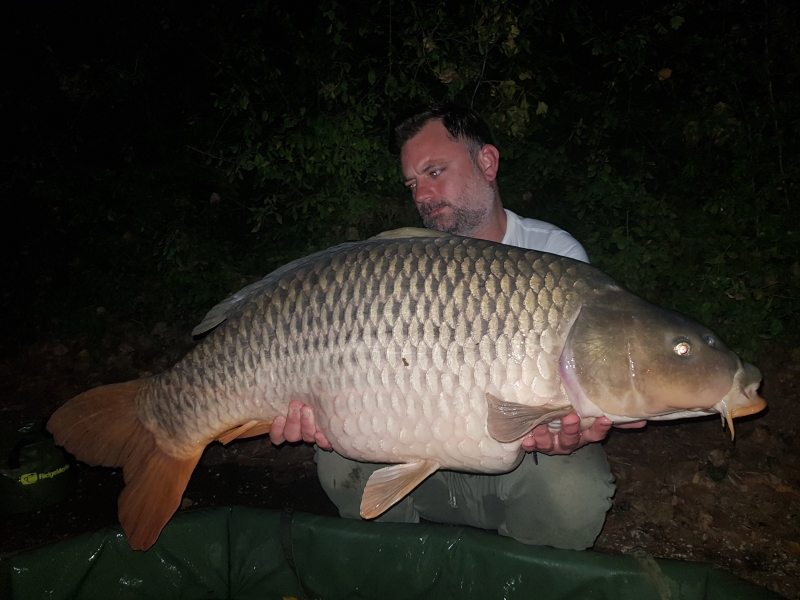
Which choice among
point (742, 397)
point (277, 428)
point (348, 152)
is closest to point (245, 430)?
point (277, 428)

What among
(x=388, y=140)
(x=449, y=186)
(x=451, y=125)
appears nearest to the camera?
(x=449, y=186)

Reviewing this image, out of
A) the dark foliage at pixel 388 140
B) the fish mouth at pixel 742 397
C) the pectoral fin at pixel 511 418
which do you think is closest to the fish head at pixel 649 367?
the fish mouth at pixel 742 397

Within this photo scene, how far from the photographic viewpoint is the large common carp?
4.21 ft

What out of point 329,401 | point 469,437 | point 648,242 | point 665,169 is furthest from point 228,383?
point 665,169

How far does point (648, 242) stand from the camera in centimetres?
283

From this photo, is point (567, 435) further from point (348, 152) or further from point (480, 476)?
point (348, 152)

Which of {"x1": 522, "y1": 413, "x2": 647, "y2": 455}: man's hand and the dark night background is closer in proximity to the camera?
{"x1": 522, "y1": 413, "x2": 647, "y2": 455}: man's hand

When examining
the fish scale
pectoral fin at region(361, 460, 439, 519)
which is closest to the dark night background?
pectoral fin at region(361, 460, 439, 519)

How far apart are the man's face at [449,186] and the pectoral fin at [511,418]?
0.96 m

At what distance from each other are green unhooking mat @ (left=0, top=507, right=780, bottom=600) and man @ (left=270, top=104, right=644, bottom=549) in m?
0.18

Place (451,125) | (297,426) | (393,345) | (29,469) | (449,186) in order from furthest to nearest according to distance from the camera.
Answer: (29,469) < (451,125) < (449,186) < (297,426) < (393,345)

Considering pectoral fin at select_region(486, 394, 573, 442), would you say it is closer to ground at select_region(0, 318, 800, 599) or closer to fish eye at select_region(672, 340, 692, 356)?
fish eye at select_region(672, 340, 692, 356)

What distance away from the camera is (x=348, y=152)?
3047 millimetres

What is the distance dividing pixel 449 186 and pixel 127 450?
145 cm
